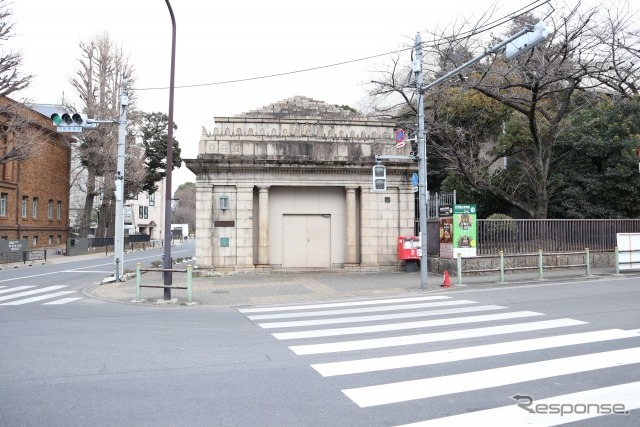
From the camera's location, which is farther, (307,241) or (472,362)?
(307,241)

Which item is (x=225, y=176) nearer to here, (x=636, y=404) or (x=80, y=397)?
(x=80, y=397)

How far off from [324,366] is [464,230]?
520 inches

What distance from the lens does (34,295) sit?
616 inches

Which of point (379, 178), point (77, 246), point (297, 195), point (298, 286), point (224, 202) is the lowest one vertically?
point (298, 286)

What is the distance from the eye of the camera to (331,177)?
787 inches

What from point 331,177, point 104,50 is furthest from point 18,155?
point 331,177

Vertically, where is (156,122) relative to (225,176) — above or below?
above

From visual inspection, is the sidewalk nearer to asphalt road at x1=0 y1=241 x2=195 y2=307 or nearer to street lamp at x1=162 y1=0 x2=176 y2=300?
street lamp at x1=162 y1=0 x2=176 y2=300

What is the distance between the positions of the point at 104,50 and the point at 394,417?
45.3m

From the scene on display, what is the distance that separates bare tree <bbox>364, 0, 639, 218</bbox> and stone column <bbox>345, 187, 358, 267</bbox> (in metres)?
6.91

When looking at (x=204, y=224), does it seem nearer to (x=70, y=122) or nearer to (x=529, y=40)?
(x=70, y=122)

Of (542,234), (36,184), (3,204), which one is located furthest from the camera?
(36,184)

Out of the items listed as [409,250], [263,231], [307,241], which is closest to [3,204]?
[263,231]

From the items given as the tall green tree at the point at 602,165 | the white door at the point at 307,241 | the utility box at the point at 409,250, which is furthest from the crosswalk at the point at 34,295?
the tall green tree at the point at 602,165
